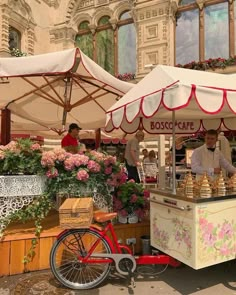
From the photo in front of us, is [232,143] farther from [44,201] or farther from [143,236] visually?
[44,201]

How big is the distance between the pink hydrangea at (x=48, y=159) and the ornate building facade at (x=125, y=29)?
12.3 metres

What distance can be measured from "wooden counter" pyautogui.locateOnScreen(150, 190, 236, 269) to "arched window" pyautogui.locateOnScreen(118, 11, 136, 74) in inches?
571

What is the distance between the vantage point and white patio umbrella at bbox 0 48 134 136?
442 cm

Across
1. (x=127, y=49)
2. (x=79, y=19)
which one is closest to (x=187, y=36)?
(x=127, y=49)

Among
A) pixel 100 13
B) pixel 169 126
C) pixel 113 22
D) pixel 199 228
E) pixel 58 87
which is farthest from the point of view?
pixel 100 13

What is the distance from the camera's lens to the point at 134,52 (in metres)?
17.3

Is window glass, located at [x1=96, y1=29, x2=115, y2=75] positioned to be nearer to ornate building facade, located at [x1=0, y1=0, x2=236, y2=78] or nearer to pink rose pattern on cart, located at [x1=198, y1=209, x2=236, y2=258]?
ornate building facade, located at [x1=0, y1=0, x2=236, y2=78]

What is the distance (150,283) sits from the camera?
373cm

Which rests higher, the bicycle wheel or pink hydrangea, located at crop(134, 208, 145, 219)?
pink hydrangea, located at crop(134, 208, 145, 219)

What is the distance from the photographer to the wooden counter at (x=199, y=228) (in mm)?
3205

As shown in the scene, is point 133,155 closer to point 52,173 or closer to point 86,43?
point 52,173

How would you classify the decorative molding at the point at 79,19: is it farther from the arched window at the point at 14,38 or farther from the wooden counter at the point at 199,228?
the wooden counter at the point at 199,228

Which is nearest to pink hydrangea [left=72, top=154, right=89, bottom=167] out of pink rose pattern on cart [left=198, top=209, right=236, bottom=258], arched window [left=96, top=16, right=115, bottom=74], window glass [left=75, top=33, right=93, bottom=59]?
pink rose pattern on cart [left=198, top=209, right=236, bottom=258]

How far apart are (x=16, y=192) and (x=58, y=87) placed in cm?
287
